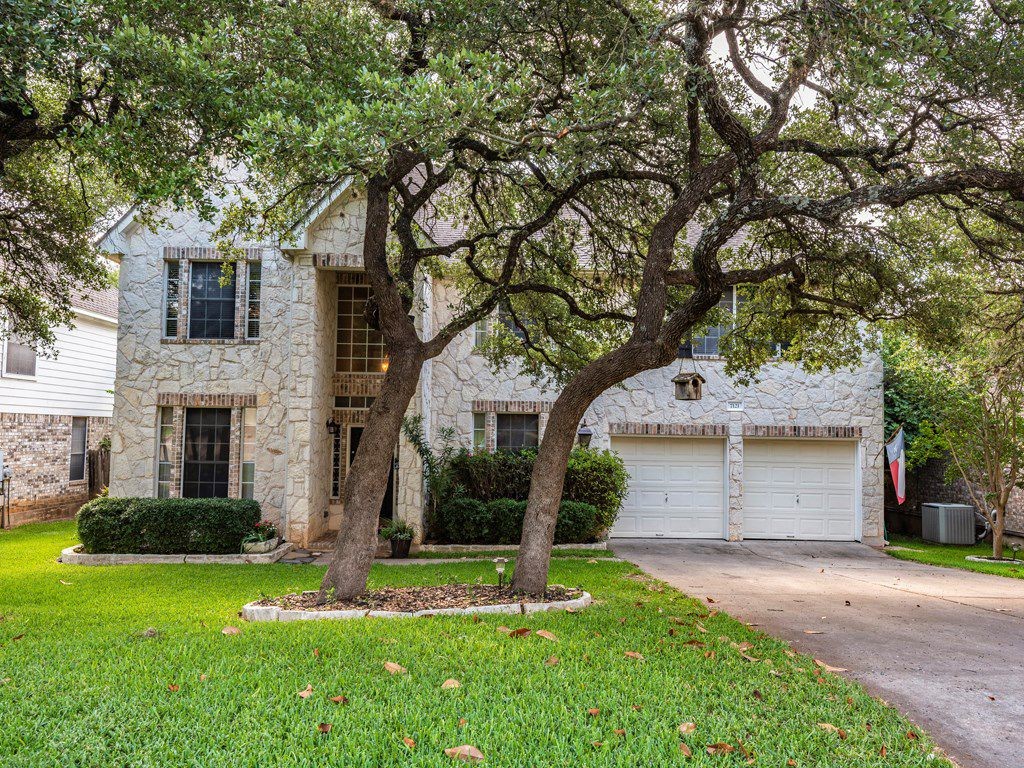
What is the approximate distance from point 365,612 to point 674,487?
10078 millimetres

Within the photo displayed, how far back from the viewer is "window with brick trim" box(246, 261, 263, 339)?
43.8ft

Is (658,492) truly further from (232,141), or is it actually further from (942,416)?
(232,141)

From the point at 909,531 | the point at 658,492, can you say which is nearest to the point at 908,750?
the point at 658,492

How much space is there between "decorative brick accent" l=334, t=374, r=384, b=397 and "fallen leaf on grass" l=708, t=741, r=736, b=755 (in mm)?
11509

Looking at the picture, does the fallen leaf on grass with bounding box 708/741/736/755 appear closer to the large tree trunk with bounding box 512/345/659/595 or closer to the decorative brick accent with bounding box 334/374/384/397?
the large tree trunk with bounding box 512/345/659/595

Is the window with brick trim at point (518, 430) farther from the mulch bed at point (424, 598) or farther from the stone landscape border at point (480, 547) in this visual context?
the mulch bed at point (424, 598)

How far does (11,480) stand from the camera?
643 inches

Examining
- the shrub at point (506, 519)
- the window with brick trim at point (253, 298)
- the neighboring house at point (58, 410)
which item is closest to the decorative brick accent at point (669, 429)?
the shrub at point (506, 519)

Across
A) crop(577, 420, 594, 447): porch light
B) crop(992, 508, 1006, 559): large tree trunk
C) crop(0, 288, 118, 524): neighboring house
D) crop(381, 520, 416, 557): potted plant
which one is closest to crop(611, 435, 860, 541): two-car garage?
crop(577, 420, 594, 447): porch light

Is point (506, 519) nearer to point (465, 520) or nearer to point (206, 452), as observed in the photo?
point (465, 520)

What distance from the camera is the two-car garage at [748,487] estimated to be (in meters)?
15.4

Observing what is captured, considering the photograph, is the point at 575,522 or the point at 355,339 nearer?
the point at 575,522

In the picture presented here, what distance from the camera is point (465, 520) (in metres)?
13.2

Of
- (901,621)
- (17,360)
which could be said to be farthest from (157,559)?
(901,621)
